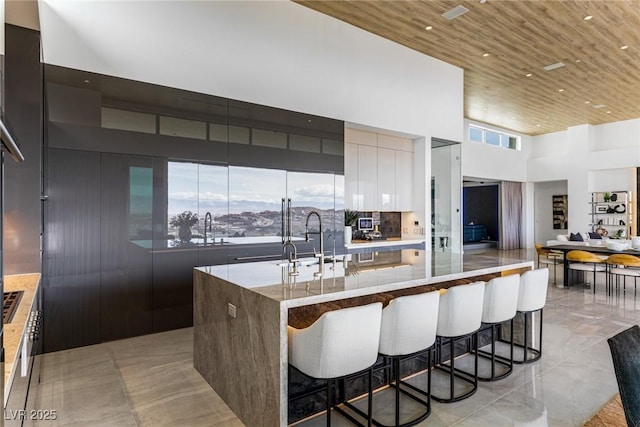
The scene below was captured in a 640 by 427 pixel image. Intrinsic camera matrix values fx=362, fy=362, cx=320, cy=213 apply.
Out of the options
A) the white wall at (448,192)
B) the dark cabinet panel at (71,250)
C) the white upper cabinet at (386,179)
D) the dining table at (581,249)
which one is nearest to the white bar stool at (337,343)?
the dark cabinet panel at (71,250)

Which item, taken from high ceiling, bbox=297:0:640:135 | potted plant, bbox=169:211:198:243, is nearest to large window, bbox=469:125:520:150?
high ceiling, bbox=297:0:640:135

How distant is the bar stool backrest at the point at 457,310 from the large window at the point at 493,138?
10194mm

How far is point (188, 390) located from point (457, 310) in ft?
7.27

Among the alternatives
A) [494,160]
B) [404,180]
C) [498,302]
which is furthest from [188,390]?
[494,160]

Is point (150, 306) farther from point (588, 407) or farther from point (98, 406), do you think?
point (588, 407)

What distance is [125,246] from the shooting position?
4039 millimetres

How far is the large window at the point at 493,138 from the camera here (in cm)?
1198

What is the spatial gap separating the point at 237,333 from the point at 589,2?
20.6 feet

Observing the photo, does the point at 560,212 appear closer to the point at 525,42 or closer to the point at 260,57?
the point at 525,42

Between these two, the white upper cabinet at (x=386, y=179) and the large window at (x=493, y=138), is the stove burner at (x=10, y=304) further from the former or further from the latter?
the large window at (x=493, y=138)

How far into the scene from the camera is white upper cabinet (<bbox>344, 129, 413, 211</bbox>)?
6.60 m

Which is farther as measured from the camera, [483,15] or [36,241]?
[483,15]

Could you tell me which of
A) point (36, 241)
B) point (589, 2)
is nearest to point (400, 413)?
point (36, 241)

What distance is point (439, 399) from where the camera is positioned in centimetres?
274
